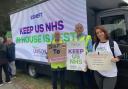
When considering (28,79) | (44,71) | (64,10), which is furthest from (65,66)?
(28,79)

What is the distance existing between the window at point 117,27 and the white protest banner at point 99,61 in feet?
3.17

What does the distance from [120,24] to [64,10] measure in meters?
2.01

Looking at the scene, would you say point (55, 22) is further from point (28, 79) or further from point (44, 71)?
point (28, 79)

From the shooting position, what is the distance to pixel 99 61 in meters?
6.15

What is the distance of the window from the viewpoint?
6.87 meters

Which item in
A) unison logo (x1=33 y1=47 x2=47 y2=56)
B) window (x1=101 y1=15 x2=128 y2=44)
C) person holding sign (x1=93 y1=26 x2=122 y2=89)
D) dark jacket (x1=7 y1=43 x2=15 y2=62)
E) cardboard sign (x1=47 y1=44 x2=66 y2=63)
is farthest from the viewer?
dark jacket (x1=7 y1=43 x2=15 y2=62)

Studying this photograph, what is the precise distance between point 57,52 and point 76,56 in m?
0.84

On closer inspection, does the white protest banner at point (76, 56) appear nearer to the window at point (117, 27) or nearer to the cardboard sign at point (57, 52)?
the cardboard sign at point (57, 52)

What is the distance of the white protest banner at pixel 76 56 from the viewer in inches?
273

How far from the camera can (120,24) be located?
6977mm

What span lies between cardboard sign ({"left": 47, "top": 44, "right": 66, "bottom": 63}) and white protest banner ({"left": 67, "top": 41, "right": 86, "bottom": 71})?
31 centimetres

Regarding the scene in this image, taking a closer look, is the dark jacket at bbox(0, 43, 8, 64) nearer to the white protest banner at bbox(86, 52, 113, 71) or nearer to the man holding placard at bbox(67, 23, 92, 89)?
the man holding placard at bbox(67, 23, 92, 89)

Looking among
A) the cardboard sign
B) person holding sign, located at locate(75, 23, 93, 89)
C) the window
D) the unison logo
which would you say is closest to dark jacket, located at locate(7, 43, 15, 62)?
the unison logo

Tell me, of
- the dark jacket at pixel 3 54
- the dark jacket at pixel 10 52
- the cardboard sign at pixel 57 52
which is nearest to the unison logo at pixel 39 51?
the dark jacket at pixel 3 54
